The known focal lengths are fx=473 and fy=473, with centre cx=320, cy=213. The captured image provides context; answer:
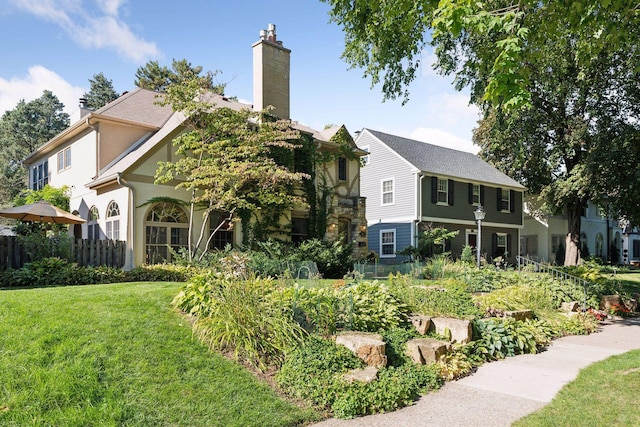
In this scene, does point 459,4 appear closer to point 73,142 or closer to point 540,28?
point 540,28

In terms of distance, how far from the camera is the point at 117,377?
15.2ft

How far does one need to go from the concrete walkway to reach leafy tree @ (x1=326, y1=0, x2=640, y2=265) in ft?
11.1

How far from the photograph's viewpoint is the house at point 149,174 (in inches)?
569

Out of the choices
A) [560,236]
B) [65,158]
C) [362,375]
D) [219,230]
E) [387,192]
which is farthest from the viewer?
[560,236]

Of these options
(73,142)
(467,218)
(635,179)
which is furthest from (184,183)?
(635,179)

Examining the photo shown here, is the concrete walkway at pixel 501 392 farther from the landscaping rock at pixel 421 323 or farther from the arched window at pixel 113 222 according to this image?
the arched window at pixel 113 222

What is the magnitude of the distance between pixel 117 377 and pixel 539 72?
599 inches

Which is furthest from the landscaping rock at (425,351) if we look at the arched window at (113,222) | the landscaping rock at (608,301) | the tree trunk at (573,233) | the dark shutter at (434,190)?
the tree trunk at (573,233)

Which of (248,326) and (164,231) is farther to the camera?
(164,231)

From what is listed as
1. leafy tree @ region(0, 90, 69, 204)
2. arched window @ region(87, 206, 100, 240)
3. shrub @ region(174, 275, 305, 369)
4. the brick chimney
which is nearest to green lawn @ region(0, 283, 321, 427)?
shrub @ region(174, 275, 305, 369)

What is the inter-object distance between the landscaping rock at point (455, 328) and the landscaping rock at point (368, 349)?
Result: 198 centimetres

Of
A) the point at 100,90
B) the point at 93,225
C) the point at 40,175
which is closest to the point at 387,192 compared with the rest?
the point at 93,225

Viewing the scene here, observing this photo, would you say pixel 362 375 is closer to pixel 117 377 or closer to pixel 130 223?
pixel 117 377

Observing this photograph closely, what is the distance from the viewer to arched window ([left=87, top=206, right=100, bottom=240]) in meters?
16.0
